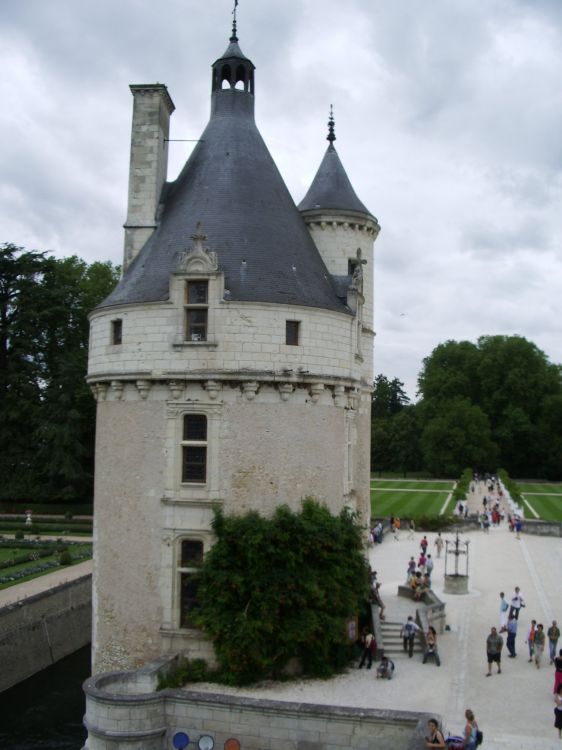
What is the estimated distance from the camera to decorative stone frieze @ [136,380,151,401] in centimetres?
1923

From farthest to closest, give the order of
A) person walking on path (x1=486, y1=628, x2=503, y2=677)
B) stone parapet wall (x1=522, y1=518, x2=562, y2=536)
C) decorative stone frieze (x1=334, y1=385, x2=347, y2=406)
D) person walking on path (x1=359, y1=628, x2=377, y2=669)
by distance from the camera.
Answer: stone parapet wall (x1=522, y1=518, x2=562, y2=536) → decorative stone frieze (x1=334, y1=385, x2=347, y2=406) → person walking on path (x1=359, y1=628, x2=377, y2=669) → person walking on path (x1=486, y1=628, x2=503, y2=677)

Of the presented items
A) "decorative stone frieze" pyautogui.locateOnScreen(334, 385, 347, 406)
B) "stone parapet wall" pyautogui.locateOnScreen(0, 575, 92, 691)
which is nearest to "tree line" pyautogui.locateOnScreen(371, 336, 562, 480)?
"stone parapet wall" pyautogui.locateOnScreen(0, 575, 92, 691)

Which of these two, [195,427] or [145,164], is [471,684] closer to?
[195,427]

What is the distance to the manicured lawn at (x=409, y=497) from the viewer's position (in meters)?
55.9

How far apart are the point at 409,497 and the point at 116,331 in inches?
1939

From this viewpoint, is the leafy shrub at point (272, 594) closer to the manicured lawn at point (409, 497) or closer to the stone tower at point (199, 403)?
the stone tower at point (199, 403)

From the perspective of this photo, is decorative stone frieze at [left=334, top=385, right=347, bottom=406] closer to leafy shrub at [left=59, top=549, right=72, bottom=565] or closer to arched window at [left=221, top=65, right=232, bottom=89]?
arched window at [left=221, top=65, right=232, bottom=89]

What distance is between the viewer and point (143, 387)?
1925cm

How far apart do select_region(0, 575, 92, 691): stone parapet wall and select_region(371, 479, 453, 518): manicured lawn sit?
2452cm

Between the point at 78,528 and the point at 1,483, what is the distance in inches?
340

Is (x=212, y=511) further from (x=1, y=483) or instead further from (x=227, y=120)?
(x=1, y=483)

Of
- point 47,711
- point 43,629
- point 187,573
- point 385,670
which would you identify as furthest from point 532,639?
point 43,629

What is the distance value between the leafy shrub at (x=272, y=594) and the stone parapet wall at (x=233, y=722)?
151 centimetres

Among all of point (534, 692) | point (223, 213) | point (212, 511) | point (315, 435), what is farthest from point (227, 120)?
point (534, 692)
